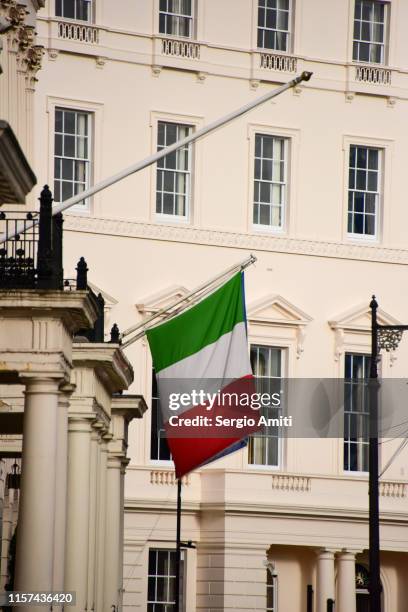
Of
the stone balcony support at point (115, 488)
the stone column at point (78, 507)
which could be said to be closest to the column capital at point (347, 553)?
the stone balcony support at point (115, 488)

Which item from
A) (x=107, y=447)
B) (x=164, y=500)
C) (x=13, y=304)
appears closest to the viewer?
(x=13, y=304)

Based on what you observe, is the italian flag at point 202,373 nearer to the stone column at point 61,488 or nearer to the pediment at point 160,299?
the stone column at point 61,488

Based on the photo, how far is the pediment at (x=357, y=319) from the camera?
5859 cm

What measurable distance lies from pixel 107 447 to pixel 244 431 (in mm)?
4377

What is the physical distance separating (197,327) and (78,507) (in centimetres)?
554

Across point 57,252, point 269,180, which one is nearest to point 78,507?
point 57,252

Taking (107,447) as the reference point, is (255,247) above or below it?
above

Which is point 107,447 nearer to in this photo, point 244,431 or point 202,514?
point 244,431

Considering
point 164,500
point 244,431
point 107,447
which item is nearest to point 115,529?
point 107,447

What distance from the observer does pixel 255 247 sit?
58031 mm

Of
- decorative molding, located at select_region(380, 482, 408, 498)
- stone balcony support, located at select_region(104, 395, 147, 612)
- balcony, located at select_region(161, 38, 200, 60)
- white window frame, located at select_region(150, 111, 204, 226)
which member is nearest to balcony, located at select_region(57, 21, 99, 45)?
balcony, located at select_region(161, 38, 200, 60)

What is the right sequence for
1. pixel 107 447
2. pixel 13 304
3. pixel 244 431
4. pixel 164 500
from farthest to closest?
pixel 164 500
pixel 107 447
pixel 244 431
pixel 13 304

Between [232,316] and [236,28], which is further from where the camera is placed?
[236,28]

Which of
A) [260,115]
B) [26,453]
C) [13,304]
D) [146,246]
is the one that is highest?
[260,115]
